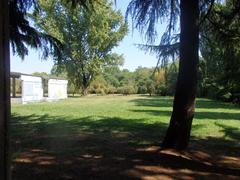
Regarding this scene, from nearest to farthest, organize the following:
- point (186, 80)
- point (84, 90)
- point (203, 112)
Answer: point (186, 80), point (203, 112), point (84, 90)

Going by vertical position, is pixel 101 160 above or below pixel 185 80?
below

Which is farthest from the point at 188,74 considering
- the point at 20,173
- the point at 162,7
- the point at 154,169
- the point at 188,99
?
the point at 20,173

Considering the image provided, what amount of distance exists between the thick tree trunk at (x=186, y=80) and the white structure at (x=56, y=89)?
110 feet

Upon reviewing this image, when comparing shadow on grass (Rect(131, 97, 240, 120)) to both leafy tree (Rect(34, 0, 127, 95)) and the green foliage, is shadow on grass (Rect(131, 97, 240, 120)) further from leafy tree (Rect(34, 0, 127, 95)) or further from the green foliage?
leafy tree (Rect(34, 0, 127, 95))

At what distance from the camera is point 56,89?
43719 mm

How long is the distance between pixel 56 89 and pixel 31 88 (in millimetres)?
7786

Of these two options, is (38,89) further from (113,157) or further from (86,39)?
(113,157)

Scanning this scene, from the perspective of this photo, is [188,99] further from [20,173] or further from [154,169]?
[20,173]

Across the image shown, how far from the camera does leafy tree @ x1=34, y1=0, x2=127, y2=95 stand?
188 feet

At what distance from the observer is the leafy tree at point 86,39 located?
5741 centimetres

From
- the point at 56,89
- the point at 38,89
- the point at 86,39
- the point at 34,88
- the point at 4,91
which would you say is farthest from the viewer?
the point at 86,39

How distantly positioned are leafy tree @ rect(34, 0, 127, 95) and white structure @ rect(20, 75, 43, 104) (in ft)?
60.9

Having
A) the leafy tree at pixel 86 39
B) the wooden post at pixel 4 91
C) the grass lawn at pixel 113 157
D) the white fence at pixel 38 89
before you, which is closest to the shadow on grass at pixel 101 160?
the grass lawn at pixel 113 157

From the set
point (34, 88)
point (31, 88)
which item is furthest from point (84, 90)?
point (31, 88)
